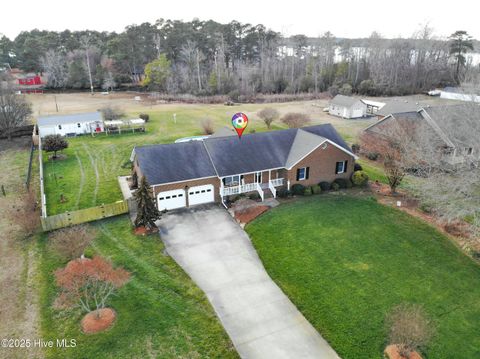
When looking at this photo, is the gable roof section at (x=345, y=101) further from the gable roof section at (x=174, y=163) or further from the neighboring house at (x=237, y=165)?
the gable roof section at (x=174, y=163)

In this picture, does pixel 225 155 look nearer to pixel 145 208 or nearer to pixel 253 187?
pixel 253 187

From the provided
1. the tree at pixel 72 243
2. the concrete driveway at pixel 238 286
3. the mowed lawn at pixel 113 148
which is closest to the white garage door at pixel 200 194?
the concrete driveway at pixel 238 286

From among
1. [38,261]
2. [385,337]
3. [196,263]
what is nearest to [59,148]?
[38,261]

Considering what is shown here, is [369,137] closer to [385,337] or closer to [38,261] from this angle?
[385,337]

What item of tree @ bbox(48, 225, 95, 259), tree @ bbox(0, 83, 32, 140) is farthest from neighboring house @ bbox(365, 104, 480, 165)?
tree @ bbox(0, 83, 32, 140)

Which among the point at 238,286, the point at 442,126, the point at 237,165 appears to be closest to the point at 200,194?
the point at 237,165
